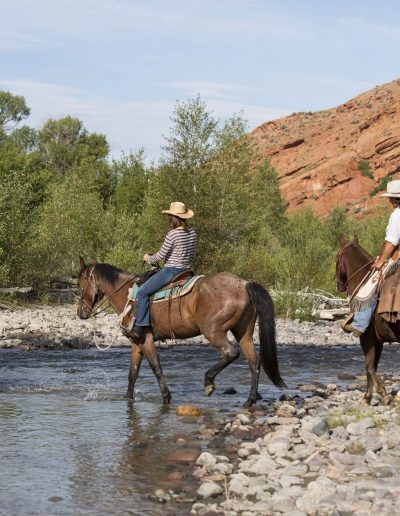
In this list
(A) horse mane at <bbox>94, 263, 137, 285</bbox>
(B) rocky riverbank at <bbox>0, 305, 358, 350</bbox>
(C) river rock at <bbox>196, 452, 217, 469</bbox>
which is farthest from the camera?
(B) rocky riverbank at <bbox>0, 305, 358, 350</bbox>

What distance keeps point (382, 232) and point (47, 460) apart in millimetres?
31818

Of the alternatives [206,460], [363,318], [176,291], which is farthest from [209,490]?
[176,291]

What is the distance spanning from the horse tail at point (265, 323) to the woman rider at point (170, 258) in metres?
1.06

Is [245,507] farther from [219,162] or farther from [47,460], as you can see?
[219,162]

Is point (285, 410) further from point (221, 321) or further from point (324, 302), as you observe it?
point (324, 302)

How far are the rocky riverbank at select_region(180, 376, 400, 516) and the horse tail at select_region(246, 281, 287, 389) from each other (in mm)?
1007

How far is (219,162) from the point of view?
38156mm

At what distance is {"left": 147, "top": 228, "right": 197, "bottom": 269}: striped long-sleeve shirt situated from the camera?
12.5 m

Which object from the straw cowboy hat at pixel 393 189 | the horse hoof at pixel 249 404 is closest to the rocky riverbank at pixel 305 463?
the horse hoof at pixel 249 404

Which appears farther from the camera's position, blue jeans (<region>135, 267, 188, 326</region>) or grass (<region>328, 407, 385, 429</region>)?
blue jeans (<region>135, 267, 188, 326</region>)

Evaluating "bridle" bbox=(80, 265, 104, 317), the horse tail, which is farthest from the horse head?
the horse tail

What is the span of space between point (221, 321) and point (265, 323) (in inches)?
25.6

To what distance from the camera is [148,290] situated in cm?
1273

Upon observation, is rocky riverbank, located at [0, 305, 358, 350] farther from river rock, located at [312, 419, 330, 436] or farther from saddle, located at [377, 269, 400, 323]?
river rock, located at [312, 419, 330, 436]
